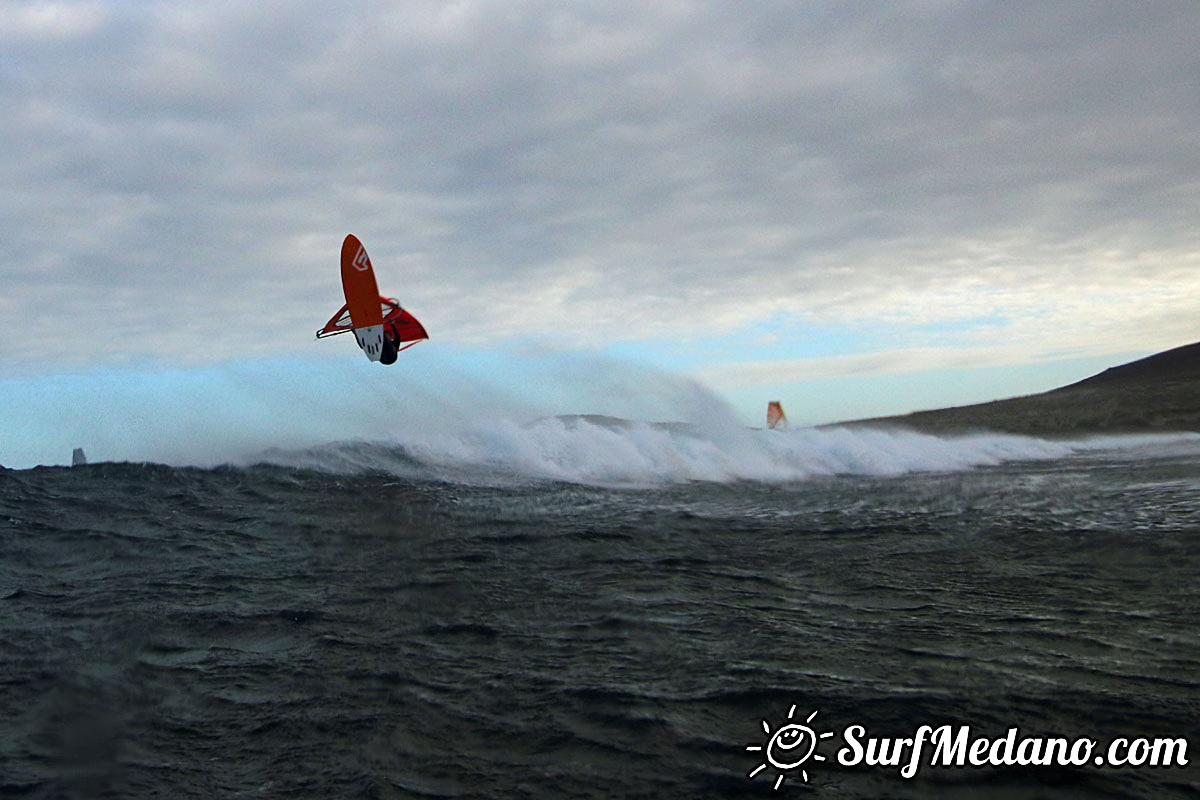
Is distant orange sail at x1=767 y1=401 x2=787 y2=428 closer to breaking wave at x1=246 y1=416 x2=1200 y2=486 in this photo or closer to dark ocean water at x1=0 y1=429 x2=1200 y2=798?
breaking wave at x1=246 y1=416 x2=1200 y2=486

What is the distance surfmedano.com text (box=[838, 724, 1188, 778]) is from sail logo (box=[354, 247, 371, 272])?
19736mm

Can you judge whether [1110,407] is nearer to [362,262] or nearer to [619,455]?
[619,455]

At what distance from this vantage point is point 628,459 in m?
24.8

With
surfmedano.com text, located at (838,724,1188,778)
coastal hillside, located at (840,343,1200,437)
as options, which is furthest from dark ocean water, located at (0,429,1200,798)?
coastal hillside, located at (840,343,1200,437)

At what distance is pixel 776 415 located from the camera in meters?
52.3

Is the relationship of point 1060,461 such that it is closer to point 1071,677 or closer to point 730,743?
point 1071,677

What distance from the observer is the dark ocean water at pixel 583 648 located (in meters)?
4.80

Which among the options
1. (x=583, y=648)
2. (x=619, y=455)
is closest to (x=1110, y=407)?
(x=619, y=455)

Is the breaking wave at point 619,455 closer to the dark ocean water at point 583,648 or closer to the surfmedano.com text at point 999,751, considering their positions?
the dark ocean water at point 583,648

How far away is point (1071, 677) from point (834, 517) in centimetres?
875

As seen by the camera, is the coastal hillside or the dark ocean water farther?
the coastal hillside

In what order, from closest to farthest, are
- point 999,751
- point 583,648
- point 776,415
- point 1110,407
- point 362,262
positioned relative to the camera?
point 999,751 < point 583,648 < point 362,262 < point 776,415 < point 1110,407

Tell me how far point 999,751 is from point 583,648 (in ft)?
11.1

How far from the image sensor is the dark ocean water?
189 inches
